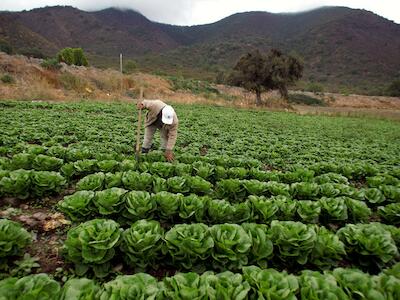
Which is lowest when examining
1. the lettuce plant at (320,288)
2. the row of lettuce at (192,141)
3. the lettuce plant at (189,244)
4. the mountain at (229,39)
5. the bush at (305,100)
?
the bush at (305,100)

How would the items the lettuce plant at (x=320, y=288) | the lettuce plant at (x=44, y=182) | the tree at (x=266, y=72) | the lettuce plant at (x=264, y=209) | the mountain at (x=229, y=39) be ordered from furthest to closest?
1. the mountain at (x=229, y=39)
2. the tree at (x=266, y=72)
3. the lettuce plant at (x=44, y=182)
4. the lettuce plant at (x=264, y=209)
5. the lettuce plant at (x=320, y=288)

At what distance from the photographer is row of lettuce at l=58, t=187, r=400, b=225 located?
3906mm

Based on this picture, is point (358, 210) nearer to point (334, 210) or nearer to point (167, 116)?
point (334, 210)

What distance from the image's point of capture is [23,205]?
181 inches

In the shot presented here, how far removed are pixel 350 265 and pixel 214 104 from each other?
23373 mm

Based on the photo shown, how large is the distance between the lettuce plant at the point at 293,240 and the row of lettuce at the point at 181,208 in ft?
2.30

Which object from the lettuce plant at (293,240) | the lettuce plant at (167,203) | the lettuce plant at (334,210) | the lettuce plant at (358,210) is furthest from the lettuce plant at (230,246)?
the lettuce plant at (358,210)

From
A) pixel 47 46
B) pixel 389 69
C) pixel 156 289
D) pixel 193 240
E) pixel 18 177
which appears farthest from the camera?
pixel 389 69

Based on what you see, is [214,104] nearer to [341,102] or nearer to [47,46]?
[341,102]

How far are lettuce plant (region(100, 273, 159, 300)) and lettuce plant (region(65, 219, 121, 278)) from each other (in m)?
0.64

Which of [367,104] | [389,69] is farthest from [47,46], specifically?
[389,69]

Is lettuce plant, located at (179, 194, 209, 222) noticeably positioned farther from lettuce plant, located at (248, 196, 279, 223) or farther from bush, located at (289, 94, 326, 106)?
bush, located at (289, 94, 326, 106)

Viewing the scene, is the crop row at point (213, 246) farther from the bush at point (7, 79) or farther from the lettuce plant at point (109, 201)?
the bush at point (7, 79)

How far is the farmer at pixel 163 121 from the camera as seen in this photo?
639 cm
